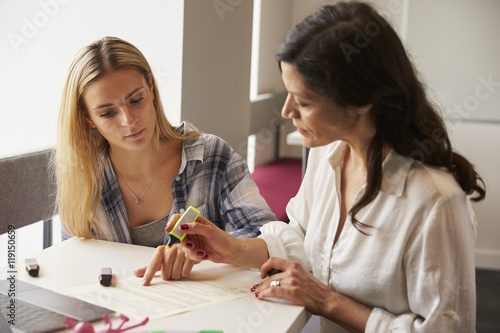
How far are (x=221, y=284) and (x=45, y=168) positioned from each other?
110 cm

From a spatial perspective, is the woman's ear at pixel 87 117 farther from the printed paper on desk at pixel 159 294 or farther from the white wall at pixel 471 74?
the white wall at pixel 471 74

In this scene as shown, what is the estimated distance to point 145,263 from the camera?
4.72 feet

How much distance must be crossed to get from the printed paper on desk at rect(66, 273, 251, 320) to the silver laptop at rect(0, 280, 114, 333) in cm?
4

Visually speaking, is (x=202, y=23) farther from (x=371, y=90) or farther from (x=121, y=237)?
(x=371, y=90)

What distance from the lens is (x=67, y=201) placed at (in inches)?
65.9

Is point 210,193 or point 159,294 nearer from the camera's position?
point 159,294

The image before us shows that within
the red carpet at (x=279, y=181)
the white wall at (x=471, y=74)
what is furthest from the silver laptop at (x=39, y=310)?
the white wall at (x=471, y=74)

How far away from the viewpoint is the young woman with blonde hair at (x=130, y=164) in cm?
165

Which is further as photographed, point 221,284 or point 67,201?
point 67,201

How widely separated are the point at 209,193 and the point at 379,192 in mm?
744

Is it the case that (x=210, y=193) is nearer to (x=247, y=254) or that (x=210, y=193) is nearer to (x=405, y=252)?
(x=247, y=254)

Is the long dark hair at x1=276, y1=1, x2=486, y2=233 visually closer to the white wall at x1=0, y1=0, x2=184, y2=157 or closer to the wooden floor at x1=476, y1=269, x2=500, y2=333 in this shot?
the white wall at x1=0, y1=0, x2=184, y2=157

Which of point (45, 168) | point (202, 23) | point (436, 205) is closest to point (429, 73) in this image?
point (202, 23)

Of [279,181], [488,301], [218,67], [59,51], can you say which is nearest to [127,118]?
[59,51]
